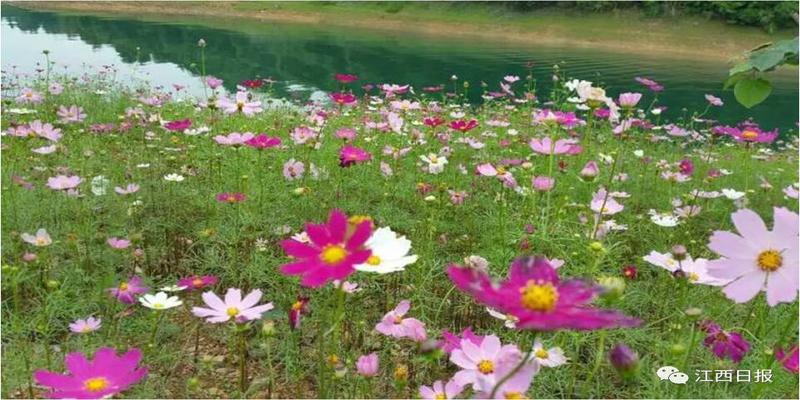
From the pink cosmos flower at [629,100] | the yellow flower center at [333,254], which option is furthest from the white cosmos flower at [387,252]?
the pink cosmos flower at [629,100]

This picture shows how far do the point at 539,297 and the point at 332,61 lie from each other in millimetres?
12466

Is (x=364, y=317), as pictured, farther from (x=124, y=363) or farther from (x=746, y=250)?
(x=746, y=250)

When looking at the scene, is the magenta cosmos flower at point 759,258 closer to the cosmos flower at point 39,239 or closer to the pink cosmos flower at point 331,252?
the pink cosmos flower at point 331,252

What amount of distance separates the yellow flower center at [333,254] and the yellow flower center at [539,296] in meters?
0.22

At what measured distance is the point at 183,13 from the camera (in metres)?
24.6

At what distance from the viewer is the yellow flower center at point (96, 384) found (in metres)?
0.75


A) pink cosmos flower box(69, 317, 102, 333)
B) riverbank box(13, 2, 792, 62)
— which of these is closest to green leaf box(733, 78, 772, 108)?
pink cosmos flower box(69, 317, 102, 333)

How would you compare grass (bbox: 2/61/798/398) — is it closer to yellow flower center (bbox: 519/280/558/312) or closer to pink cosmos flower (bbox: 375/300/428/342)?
pink cosmos flower (bbox: 375/300/428/342)

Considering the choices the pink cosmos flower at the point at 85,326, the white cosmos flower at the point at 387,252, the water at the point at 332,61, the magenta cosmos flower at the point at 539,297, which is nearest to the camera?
the magenta cosmos flower at the point at 539,297

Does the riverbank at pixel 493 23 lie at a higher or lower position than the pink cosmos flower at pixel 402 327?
higher

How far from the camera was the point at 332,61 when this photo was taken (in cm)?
1259

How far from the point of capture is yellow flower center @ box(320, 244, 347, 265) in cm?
67

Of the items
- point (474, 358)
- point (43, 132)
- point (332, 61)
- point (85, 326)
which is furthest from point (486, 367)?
point (332, 61)

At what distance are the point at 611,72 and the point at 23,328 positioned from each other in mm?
12990
